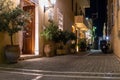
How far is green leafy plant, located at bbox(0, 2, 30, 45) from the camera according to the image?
13466 millimetres

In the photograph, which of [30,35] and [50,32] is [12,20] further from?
[50,32]

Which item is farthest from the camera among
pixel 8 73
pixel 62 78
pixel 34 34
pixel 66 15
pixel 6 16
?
pixel 66 15

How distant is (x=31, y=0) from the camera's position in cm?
1886

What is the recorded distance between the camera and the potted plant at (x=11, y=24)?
13500 mm

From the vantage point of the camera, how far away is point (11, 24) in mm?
14219

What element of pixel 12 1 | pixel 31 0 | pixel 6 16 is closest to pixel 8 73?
pixel 6 16

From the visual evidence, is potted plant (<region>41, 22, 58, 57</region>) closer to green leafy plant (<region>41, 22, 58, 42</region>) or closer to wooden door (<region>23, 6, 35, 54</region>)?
green leafy plant (<region>41, 22, 58, 42</region>)

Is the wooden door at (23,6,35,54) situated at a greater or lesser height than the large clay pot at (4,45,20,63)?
greater

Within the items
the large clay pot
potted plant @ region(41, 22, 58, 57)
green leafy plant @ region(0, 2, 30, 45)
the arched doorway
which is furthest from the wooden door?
the large clay pot

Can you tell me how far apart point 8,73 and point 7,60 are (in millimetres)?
2941

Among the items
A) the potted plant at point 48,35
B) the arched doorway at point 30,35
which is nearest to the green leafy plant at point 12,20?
the arched doorway at point 30,35

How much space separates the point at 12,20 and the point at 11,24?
0.34m

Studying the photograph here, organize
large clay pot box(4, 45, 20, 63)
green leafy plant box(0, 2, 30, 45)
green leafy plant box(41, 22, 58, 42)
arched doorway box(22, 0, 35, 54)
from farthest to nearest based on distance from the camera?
green leafy plant box(41, 22, 58, 42) → arched doorway box(22, 0, 35, 54) → large clay pot box(4, 45, 20, 63) → green leafy plant box(0, 2, 30, 45)

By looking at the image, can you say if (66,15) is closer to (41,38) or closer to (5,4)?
(41,38)
